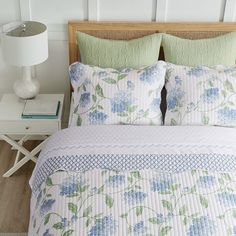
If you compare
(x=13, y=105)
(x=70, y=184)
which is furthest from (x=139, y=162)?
(x=13, y=105)

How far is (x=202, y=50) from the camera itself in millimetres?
2791

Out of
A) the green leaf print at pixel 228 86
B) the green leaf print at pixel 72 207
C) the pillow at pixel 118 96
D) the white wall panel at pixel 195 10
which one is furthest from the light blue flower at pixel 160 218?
the white wall panel at pixel 195 10

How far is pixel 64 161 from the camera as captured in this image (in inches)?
89.0

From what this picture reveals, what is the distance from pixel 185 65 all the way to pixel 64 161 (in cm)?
106

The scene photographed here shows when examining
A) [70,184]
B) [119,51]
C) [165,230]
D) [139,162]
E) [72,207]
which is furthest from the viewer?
[119,51]

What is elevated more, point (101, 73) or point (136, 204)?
point (101, 73)

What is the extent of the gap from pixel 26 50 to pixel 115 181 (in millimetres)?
1025

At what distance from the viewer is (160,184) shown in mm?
2107

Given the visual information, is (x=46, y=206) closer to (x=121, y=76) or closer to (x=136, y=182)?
(x=136, y=182)

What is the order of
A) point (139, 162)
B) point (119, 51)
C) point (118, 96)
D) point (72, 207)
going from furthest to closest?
point (119, 51) → point (118, 96) → point (139, 162) → point (72, 207)

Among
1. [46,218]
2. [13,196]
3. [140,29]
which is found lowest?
[13,196]

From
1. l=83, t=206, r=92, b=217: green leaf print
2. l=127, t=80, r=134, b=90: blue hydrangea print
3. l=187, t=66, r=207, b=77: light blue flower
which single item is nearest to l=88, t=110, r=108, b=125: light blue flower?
l=127, t=80, r=134, b=90: blue hydrangea print

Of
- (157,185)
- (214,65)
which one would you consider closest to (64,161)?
(157,185)

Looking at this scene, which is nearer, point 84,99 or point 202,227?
point 202,227
